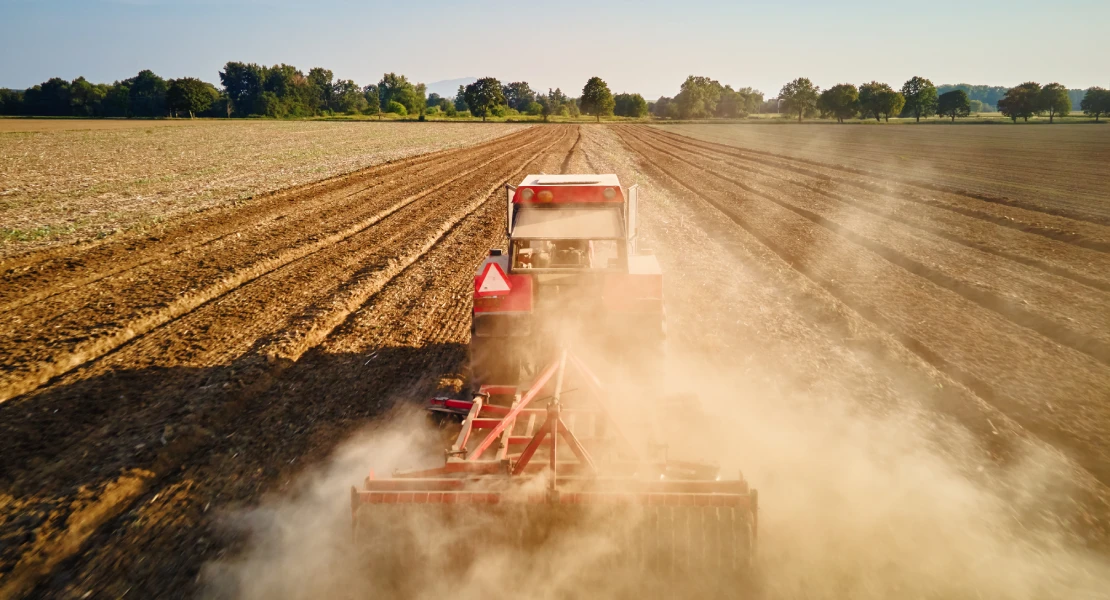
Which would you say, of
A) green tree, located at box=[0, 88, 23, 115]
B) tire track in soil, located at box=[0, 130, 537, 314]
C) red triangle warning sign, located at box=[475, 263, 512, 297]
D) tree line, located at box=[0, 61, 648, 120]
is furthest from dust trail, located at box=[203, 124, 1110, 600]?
green tree, located at box=[0, 88, 23, 115]

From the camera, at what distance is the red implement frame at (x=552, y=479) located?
3.60 meters

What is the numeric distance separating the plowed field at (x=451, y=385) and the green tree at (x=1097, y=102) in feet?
392

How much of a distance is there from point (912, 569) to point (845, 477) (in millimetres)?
1046

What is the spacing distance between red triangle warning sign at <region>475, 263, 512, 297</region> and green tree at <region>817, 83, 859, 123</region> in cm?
11569

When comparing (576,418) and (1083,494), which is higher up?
(576,418)

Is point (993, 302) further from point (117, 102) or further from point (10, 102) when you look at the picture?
point (10, 102)

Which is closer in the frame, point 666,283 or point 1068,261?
point 666,283

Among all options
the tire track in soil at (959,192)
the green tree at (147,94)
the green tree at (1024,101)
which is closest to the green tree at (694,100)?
the green tree at (1024,101)

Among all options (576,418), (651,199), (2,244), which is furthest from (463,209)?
(576,418)

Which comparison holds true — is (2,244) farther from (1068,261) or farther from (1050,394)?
(1068,261)

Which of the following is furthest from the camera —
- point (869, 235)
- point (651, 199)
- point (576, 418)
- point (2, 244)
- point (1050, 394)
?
point (651, 199)

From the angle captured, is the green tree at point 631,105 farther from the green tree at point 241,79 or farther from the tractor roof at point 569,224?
the tractor roof at point 569,224

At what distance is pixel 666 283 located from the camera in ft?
34.2

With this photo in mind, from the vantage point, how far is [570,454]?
4.74m
